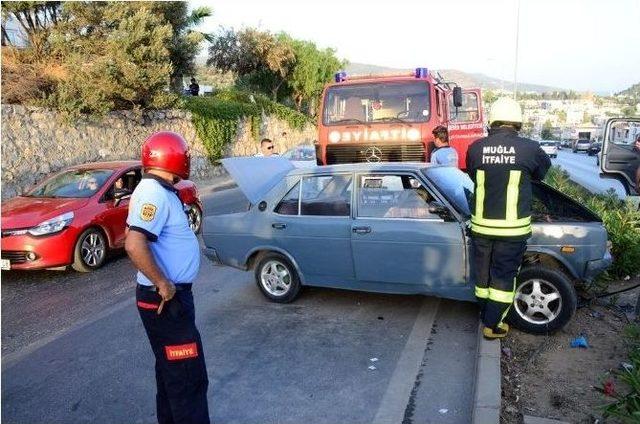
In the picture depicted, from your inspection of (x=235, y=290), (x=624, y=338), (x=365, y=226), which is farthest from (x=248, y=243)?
(x=624, y=338)

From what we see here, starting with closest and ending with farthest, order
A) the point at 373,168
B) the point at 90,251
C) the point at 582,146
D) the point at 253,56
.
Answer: the point at 373,168 → the point at 90,251 → the point at 253,56 → the point at 582,146

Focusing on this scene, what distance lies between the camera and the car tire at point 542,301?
14.8 ft

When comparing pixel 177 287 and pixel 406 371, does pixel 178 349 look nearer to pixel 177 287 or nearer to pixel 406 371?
pixel 177 287

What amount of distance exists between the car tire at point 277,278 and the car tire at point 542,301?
2.19 meters

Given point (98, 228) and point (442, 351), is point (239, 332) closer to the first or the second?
point (442, 351)

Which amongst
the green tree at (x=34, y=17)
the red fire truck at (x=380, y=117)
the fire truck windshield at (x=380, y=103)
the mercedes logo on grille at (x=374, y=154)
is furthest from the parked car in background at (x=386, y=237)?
the green tree at (x=34, y=17)

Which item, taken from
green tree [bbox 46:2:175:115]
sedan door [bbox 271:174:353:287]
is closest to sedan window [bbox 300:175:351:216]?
sedan door [bbox 271:174:353:287]

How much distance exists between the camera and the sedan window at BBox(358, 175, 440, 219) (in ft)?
16.6

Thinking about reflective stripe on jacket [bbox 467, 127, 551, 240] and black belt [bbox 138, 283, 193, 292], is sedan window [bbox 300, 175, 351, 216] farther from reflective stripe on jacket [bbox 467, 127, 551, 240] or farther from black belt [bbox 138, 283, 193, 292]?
black belt [bbox 138, 283, 193, 292]

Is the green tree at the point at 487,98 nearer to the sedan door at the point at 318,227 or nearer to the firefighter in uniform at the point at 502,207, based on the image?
the firefighter in uniform at the point at 502,207

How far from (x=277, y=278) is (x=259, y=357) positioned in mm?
1405

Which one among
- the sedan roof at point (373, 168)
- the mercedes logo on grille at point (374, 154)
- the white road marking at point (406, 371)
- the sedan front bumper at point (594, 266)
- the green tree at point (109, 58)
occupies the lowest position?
the white road marking at point (406, 371)

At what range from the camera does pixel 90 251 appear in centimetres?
736

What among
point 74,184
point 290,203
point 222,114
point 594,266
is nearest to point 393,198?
point 290,203
